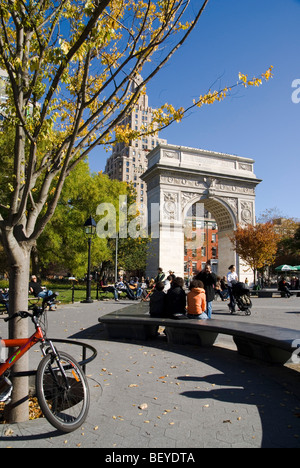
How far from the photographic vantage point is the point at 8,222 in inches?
146

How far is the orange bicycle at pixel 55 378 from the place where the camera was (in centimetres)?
320

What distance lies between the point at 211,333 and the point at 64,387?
3981 mm

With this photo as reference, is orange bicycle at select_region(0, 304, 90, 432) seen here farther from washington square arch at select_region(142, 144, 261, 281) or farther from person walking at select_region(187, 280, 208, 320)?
washington square arch at select_region(142, 144, 261, 281)

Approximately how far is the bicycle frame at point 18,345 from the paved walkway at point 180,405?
582 millimetres

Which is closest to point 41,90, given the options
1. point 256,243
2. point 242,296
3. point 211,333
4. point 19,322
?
point 19,322

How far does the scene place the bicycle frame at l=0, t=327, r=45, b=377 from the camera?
3.24 meters

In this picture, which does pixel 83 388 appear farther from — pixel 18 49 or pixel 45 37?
pixel 45 37

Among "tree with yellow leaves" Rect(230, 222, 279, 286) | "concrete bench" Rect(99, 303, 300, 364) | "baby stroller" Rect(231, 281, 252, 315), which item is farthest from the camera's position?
"tree with yellow leaves" Rect(230, 222, 279, 286)

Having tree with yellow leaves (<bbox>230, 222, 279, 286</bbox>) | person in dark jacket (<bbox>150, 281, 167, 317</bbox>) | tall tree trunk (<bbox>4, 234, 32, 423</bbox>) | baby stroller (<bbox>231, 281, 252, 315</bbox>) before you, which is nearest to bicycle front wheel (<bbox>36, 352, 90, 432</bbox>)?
tall tree trunk (<bbox>4, 234, 32, 423</bbox>)

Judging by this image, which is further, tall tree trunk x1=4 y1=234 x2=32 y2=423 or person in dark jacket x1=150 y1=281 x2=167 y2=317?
person in dark jacket x1=150 y1=281 x2=167 y2=317

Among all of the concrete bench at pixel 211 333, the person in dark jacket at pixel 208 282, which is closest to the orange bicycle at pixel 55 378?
the concrete bench at pixel 211 333

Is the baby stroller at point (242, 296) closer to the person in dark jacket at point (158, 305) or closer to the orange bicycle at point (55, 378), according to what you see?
the person in dark jacket at point (158, 305)

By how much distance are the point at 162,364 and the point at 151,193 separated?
27.0 meters

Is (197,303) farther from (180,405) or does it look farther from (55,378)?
(55,378)
